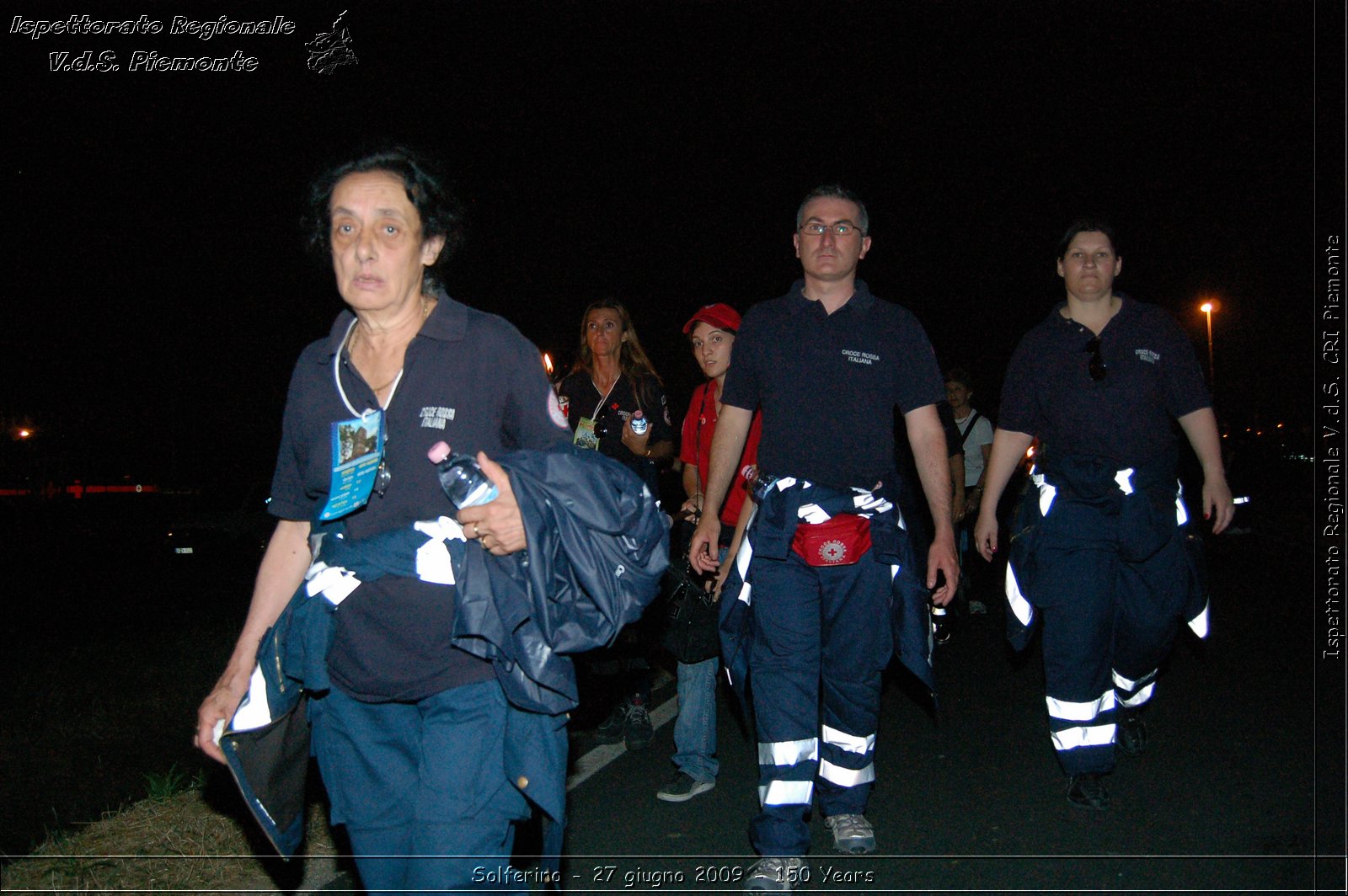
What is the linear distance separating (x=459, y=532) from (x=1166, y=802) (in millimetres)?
3727

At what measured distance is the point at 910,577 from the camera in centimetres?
446

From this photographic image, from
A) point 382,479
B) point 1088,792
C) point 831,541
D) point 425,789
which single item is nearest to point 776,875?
point 831,541

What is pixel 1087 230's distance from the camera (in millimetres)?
5324

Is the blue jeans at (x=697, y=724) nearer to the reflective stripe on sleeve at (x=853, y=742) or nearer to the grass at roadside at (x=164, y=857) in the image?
the reflective stripe on sleeve at (x=853, y=742)

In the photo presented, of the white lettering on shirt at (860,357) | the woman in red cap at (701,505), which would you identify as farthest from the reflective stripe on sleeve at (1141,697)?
the white lettering on shirt at (860,357)

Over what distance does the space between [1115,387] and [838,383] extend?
5.05ft

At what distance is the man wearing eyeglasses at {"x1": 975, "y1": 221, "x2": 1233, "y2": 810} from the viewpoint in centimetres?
505

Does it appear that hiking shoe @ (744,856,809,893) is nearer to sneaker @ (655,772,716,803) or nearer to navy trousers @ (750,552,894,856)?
navy trousers @ (750,552,894,856)

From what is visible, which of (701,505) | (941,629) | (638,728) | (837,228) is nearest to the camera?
(837,228)

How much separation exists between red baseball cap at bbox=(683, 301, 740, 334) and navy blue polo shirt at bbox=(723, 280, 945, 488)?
962mm

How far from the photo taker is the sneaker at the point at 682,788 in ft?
16.6

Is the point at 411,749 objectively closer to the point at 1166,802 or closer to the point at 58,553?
the point at 1166,802

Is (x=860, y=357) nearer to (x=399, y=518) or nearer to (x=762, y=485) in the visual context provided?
(x=762, y=485)

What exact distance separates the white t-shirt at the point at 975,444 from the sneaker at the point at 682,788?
221 inches
